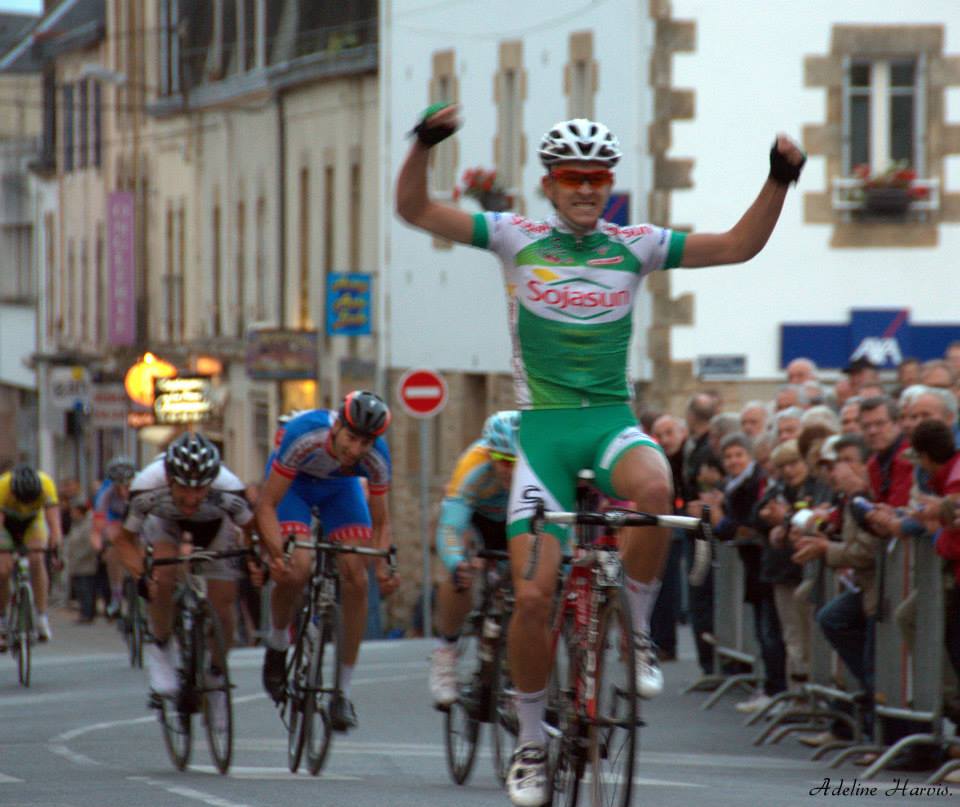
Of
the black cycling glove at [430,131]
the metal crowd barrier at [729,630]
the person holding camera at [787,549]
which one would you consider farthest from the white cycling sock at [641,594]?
the metal crowd barrier at [729,630]

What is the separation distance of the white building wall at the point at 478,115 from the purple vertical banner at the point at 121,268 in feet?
55.9

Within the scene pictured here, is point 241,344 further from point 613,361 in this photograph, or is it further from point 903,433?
point 613,361

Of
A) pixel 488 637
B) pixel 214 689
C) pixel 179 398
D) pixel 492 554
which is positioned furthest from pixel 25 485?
pixel 179 398

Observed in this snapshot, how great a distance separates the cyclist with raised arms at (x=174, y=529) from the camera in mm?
12703

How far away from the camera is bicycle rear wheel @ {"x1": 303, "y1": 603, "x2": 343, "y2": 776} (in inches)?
473

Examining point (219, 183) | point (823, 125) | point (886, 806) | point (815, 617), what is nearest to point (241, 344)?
point (219, 183)

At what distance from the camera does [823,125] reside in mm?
27375

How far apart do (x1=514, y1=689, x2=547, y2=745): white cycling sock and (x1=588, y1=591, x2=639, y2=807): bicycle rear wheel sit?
1.34 feet

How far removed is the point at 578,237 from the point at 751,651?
8407 mm

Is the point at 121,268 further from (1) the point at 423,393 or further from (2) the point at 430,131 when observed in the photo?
(2) the point at 430,131

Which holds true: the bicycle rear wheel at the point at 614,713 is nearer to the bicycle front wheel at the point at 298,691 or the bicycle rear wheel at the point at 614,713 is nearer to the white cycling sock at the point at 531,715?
the white cycling sock at the point at 531,715

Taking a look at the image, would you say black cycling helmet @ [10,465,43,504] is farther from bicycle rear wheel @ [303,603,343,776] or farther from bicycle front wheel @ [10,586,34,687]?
bicycle rear wheel @ [303,603,343,776]

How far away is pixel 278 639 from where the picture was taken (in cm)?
1280

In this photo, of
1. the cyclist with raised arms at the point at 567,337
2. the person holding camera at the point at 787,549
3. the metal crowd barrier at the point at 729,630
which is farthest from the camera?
the metal crowd barrier at the point at 729,630
